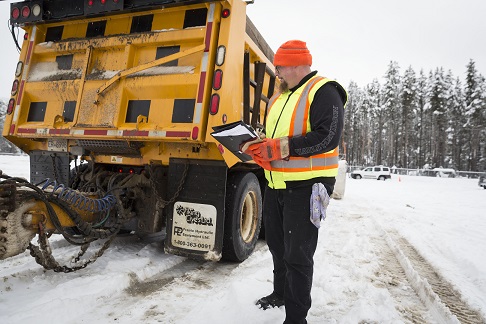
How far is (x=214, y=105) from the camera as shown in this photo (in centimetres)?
312

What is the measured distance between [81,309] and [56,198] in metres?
0.88

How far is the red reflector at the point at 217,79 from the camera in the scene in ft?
10.3

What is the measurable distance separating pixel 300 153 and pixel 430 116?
2141 inches

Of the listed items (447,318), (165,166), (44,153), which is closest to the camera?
(447,318)

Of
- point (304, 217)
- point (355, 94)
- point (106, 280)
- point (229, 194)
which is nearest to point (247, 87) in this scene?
point (229, 194)

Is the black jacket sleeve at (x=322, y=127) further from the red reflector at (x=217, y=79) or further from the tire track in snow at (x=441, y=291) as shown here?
the tire track in snow at (x=441, y=291)

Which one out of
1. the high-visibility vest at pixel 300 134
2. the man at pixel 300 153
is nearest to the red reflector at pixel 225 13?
the man at pixel 300 153

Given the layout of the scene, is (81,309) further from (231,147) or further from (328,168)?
(328,168)

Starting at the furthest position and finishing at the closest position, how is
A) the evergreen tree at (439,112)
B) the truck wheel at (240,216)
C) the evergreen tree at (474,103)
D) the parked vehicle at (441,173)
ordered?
the evergreen tree at (439,112)
the evergreen tree at (474,103)
the parked vehicle at (441,173)
the truck wheel at (240,216)

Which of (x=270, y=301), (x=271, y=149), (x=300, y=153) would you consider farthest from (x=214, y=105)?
(x=270, y=301)

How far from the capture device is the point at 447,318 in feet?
7.93

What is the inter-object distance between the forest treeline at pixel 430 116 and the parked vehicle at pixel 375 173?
50.4ft

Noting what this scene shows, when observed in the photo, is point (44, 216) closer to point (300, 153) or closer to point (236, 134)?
point (236, 134)

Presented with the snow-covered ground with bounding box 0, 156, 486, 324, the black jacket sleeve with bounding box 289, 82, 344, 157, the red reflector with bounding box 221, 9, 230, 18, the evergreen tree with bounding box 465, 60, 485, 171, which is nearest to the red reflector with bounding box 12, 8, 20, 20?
the red reflector with bounding box 221, 9, 230, 18
